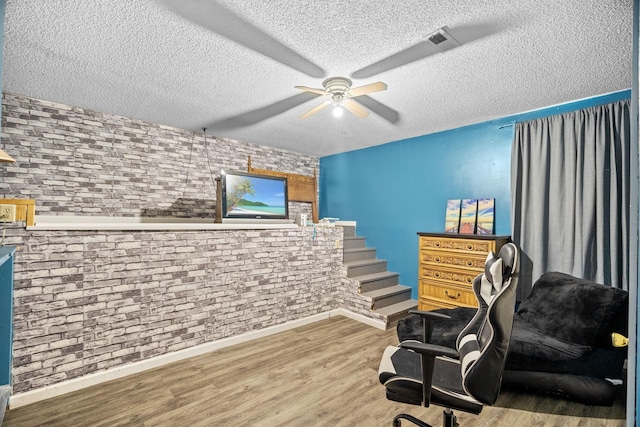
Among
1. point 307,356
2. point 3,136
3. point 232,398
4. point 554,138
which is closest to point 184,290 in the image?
point 232,398

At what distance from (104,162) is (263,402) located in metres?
3.35

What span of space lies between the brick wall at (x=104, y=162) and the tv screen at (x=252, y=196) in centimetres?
93

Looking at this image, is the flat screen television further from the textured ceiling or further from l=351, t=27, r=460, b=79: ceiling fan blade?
l=351, t=27, r=460, b=79: ceiling fan blade

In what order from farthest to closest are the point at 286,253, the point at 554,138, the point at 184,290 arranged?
the point at 286,253
the point at 554,138
the point at 184,290

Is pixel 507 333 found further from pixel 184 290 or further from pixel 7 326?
pixel 7 326

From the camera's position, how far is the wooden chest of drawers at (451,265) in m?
3.40

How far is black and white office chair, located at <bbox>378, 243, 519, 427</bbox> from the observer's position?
1325 millimetres

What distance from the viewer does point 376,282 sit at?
4324 millimetres

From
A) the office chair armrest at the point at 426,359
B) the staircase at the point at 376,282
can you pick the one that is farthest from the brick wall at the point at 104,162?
the office chair armrest at the point at 426,359

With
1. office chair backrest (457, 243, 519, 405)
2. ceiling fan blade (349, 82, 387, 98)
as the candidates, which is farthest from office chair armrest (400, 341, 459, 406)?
ceiling fan blade (349, 82, 387, 98)

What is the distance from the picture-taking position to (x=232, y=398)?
7.52ft

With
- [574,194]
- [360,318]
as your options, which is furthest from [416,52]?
[360,318]

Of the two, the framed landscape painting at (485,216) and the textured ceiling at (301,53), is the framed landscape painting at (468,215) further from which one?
the textured ceiling at (301,53)

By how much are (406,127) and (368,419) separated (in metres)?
3.35
